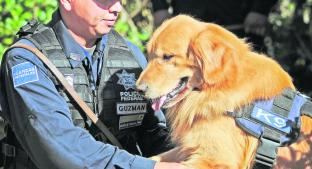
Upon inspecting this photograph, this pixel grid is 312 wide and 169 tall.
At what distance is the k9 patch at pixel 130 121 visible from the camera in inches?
129

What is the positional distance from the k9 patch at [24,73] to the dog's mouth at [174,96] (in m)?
0.66

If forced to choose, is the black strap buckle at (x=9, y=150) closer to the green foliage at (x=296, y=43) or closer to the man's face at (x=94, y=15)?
the man's face at (x=94, y=15)

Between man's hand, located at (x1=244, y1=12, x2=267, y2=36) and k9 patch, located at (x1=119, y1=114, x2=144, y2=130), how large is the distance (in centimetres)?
259

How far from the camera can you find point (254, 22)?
569 cm

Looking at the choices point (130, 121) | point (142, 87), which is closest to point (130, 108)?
point (130, 121)

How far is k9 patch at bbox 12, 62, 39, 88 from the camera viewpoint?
2828 millimetres

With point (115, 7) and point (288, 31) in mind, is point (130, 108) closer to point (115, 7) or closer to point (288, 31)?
point (115, 7)

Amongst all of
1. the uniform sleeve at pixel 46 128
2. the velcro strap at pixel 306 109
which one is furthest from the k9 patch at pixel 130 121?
the velcro strap at pixel 306 109

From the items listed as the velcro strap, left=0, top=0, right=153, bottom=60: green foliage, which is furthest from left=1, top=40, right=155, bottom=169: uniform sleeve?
left=0, top=0, right=153, bottom=60: green foliage

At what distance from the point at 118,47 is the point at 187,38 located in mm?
395

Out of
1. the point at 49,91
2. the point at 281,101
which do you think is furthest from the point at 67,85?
the point at 281,101

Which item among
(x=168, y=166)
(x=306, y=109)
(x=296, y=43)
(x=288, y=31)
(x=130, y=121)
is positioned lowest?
(x=168, y=166)

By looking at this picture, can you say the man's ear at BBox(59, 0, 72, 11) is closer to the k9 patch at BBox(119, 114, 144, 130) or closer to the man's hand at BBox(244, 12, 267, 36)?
the k9 patch at BBox(119, 114, 144, 130)

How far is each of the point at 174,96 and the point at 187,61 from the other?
0.19 m
